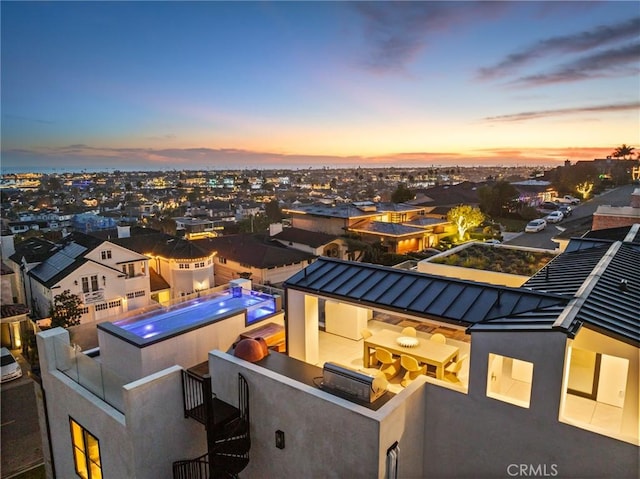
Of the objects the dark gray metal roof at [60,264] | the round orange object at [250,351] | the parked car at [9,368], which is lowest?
the parked car at [9,368]

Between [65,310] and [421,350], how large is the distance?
2239cm

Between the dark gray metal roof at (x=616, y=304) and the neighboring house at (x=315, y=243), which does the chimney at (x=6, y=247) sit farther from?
the dark gray metal roof at (x=616, y=304)

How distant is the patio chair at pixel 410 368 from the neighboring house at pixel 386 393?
339 millimetres

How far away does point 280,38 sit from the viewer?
2175cm

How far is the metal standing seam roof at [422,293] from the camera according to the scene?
19.4 feet

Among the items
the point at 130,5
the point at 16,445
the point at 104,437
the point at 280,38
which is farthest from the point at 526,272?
the point at 16,445

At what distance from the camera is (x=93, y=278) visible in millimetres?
24703

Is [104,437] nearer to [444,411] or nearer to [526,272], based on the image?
[444,411]

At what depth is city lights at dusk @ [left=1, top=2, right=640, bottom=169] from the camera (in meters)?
15.5

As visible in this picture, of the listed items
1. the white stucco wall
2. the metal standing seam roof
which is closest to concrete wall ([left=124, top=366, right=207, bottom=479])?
the metal standing seam roof

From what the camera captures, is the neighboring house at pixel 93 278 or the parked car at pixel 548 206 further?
the parked car at pixel 548 206

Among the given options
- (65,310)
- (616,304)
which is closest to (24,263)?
(65,310)

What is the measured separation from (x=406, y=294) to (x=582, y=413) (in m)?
3.30

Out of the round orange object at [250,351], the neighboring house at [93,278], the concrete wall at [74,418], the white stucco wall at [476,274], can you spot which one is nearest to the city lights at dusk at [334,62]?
the white stucco wall at [476,274]
